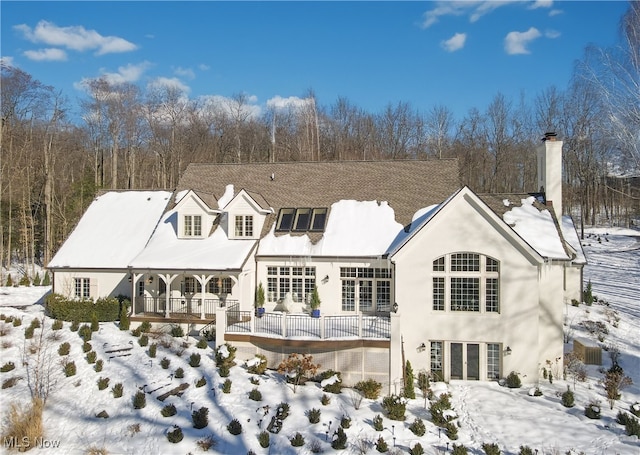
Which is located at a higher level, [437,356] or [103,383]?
[437,356]

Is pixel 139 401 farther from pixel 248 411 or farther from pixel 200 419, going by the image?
pixel 248 411

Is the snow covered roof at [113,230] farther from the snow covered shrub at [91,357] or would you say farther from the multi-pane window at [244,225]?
the snow covered shrub at [91,357]

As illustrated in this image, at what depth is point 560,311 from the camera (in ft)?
56.6

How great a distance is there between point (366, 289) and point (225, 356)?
21.8ft

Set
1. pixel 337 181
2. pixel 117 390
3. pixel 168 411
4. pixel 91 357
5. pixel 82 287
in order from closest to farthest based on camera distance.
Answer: pixel 168 411 → pixel 117 390 → pixel 91 357 → pixel 82 287 → pixel 337 181

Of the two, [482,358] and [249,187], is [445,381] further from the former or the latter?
[249,187]

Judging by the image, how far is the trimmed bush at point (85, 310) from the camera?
2034cm

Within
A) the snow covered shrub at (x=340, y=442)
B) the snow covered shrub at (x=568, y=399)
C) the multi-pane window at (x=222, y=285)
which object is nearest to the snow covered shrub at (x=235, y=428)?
the snow covered shrub at (x=340, y=442)

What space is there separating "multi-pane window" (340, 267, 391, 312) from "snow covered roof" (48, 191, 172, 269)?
1057 centimetres

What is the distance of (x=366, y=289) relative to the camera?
64.1 ft

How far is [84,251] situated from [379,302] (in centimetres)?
1482

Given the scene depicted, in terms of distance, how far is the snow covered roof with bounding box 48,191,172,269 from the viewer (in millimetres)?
22312

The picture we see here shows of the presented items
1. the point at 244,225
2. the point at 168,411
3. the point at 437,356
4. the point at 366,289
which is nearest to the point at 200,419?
the point at 168,411

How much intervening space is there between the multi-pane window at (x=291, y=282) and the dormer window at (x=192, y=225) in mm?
4106
